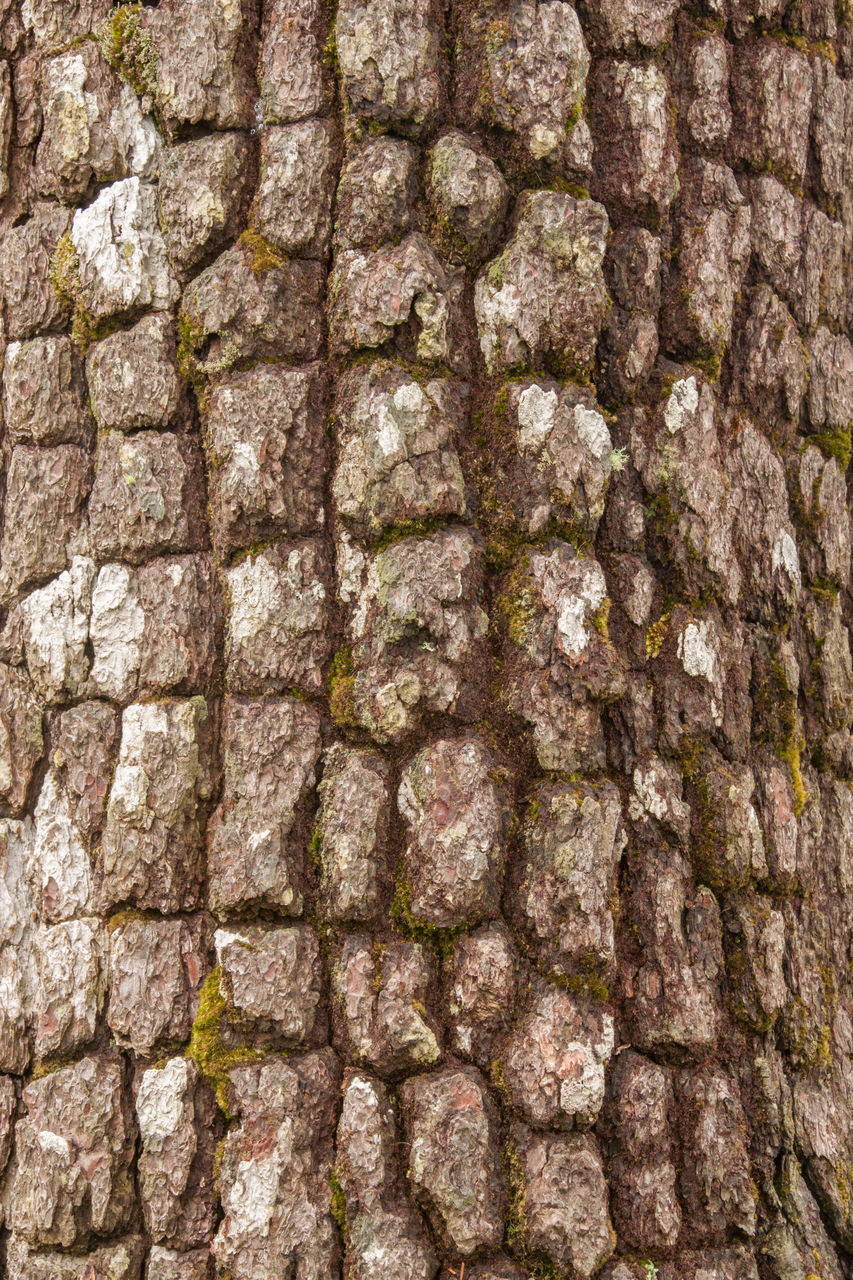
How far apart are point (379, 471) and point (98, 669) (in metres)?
0.66

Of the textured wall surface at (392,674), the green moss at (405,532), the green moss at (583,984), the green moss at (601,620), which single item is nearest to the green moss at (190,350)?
the textured wall surface at (392,674)

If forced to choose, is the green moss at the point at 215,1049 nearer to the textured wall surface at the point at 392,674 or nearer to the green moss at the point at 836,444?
the textured wall surface at the point at 392,674

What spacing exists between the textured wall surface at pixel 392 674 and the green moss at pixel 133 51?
0.04 ft

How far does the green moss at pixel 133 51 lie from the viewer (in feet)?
6.61

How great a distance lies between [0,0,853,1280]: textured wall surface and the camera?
1775 mm

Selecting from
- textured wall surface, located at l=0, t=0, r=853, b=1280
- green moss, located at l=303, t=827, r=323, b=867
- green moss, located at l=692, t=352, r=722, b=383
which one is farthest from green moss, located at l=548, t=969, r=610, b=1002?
green moss, located at l=692, t=352, r=722, b=383

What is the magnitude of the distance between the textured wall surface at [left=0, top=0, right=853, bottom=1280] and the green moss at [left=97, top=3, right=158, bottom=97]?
12 mm

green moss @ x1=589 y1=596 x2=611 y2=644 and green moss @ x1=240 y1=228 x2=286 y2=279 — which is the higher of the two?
green moss @ x1=240 y1=228 x2=286 y2=279

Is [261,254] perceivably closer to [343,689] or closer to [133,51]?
[133,51]

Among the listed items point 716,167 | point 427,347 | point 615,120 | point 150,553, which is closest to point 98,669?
point 150,553

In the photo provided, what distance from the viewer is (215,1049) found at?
5.88ft

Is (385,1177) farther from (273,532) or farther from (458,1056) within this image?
(273,532)

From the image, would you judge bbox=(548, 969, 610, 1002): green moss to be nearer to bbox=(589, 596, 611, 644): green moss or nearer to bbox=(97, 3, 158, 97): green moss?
bbox=(589, 596, 611, 644): green moss

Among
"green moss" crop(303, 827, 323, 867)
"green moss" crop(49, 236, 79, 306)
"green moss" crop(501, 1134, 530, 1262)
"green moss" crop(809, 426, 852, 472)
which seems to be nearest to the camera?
"green moss" crop(501, 1134, 530, 1262)
